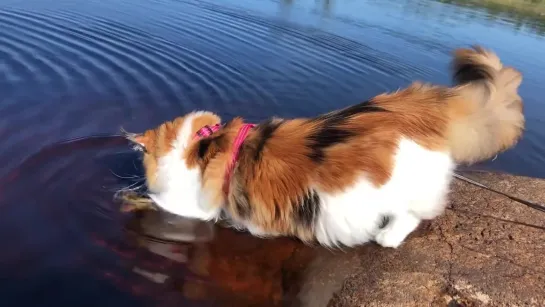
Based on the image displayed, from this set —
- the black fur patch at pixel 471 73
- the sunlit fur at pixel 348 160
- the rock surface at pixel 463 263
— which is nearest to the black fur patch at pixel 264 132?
the sunlit fur at pixel 348 160

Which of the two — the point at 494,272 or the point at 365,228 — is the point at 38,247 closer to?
the point at 365,228

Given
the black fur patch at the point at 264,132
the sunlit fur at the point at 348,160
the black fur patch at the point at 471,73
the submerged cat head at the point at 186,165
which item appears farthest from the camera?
the black fur patch at the point at 471,73

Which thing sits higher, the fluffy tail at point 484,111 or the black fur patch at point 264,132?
the fluffy tail at point 484,111

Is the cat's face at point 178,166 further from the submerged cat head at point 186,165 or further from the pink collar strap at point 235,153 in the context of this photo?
the pink collar strap at point 235,153

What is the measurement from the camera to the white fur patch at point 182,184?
12.0 ft

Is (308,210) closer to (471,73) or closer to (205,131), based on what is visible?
(205,131)

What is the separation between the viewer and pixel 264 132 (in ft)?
11.3

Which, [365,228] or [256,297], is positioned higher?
[365,228]

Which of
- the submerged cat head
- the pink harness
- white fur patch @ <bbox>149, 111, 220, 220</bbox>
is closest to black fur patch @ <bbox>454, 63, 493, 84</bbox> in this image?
the pink harness

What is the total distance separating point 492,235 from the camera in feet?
12.0

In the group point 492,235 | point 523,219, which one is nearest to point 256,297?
A: point 492,235

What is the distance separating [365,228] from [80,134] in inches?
115

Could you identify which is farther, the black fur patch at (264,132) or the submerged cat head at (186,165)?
the submerged cat head at (186,165)

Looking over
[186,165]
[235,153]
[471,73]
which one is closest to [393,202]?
[235,153]
